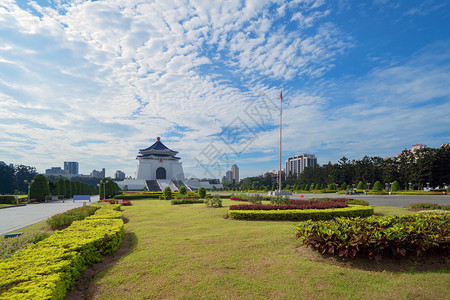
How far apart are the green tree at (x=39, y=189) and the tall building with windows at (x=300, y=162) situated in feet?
254

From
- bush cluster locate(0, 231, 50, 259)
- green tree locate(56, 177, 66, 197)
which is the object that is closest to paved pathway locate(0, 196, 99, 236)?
bush cluster locate(0, 231, 50, 259)

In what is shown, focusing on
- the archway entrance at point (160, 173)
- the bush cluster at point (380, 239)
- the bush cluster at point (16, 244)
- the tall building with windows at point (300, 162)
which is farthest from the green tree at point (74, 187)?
the tall building with windows at point (300, 162)

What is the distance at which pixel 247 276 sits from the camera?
3523 mm

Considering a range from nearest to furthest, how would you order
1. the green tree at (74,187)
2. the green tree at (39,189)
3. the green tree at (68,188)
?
1. the green tree at (39,189)
2. the green tree at (68,188)
3. the green tree at (74,187)

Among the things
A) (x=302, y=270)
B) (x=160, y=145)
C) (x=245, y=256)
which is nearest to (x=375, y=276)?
(x=302, y=270)

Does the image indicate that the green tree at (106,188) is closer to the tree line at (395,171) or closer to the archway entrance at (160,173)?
the tree line at (395,171)

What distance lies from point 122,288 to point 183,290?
817 millimetres

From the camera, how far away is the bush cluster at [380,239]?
151 inches

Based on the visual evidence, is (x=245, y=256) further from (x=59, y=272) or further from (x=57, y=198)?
(x=57, y=198)

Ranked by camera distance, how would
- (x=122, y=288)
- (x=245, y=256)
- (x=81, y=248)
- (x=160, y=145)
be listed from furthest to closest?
(x=160, y=145) < (x=245, y=256) < (x=81, y=248) < (x=122, y=288)

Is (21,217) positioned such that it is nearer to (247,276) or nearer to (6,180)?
(247,276)

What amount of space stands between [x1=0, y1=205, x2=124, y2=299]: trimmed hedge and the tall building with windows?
282 ft

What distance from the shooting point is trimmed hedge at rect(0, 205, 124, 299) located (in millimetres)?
2627

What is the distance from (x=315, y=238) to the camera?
169 inches
